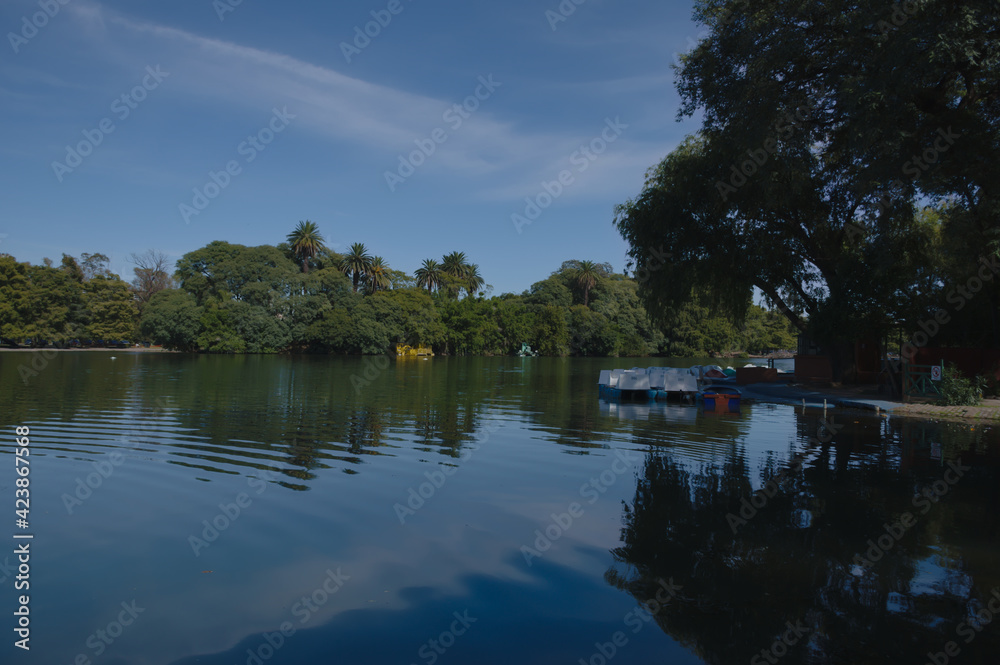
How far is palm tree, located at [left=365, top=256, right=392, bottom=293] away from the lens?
9081cm

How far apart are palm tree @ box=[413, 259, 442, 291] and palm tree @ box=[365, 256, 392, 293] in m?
10.1

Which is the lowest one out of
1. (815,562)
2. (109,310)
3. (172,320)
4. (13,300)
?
(815,562)

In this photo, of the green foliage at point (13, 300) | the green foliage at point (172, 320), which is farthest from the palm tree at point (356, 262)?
the green foliage at point (13, 300)

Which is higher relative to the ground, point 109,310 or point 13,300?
point 13,300

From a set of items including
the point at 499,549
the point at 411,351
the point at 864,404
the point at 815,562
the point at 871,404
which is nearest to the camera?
the point at 815,562

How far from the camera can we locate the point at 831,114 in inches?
808

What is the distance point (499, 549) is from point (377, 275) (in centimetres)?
8600

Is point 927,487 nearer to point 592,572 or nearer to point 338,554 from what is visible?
point 592,572

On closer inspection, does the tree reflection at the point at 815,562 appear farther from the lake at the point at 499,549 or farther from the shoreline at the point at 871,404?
the shoreline at the point at 871,404

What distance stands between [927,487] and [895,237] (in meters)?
18.5

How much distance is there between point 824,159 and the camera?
27.5m

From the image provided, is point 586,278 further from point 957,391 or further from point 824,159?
point 957,391

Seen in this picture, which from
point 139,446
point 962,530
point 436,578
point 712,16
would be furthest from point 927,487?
point 712,16

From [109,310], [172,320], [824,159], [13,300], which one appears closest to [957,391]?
[824,159]
